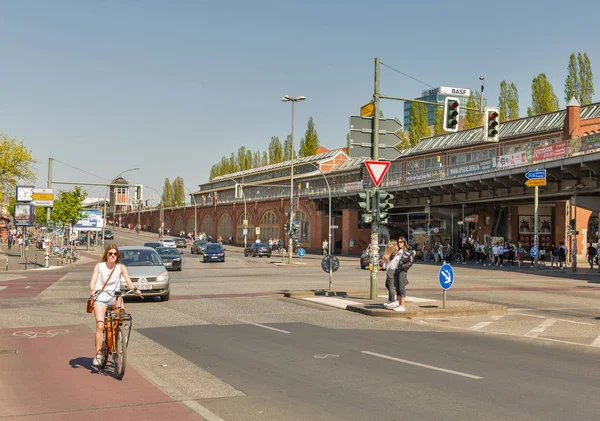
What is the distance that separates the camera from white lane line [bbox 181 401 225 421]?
21.8 feet

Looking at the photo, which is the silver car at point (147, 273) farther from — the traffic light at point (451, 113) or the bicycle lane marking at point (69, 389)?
the traffic light at point (451, 113)

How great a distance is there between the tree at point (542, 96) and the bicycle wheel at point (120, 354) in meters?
65.1

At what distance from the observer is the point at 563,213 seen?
180 ft

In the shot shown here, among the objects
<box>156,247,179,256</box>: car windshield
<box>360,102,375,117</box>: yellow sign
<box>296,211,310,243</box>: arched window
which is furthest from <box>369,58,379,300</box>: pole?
<box>296,211,310,243</box>: arched window

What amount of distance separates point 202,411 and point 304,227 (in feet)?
244

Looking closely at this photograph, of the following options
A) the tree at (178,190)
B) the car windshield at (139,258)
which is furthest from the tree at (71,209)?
the tree at (178,190)

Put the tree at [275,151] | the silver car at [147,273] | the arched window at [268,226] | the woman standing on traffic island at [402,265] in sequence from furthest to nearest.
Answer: the tree at [275,151], the arched window at [268,226], the silver car at [147,273], the woman standing on traffic island at [402,265]

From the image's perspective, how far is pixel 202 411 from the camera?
22.7 ft

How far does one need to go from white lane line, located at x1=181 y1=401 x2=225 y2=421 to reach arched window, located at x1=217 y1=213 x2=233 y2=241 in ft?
318

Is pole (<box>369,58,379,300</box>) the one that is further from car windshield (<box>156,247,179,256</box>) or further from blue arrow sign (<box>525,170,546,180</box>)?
blue arrow sign (<box>525,170,546,180</box>)

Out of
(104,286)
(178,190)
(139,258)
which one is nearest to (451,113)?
(139,258)

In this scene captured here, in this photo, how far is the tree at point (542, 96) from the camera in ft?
219

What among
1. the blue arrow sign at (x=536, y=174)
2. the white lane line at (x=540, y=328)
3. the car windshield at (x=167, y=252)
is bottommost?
the white lane line at (x=540, y=328)

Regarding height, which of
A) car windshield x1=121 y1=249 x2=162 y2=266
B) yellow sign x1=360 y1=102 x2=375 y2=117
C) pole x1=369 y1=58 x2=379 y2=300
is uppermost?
yellow sign x1=360 y1=102 x2=375 y2=117
